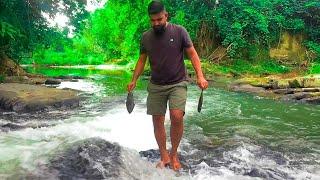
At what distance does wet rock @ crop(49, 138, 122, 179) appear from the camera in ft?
16.0

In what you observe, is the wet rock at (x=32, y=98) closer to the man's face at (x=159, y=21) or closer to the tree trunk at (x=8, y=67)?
the tree trunk at (x=8, y=67)

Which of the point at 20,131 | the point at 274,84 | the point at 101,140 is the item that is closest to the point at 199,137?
the point at 101,140

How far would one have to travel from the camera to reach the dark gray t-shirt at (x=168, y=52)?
5578 millimetres

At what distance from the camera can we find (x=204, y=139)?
24.9ft

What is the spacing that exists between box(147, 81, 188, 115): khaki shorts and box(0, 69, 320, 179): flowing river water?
67cm

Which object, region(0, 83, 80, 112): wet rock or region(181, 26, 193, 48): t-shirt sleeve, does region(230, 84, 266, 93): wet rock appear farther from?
region(181, 26, 193, 48): t-shirt sleeve

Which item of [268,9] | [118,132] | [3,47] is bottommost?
[118,132]

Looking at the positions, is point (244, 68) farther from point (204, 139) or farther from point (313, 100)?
point (204, 139)

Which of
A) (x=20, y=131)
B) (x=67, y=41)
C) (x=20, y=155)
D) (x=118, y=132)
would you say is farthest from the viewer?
(x=67, y=41)

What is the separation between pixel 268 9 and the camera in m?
31.7

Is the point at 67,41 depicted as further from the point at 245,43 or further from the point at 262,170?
the point at 245,43

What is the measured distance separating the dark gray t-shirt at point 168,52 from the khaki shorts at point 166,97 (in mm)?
75

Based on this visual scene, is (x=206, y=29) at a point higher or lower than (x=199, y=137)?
higher

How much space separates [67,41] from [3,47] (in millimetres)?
2402
